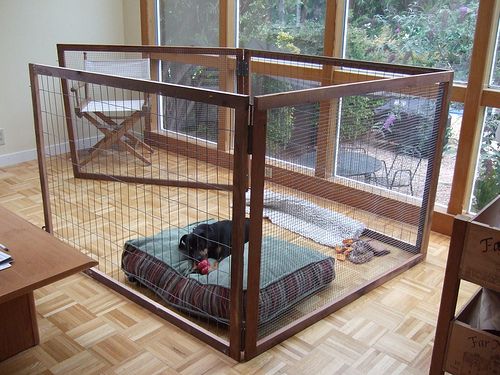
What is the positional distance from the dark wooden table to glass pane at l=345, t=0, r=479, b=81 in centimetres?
220

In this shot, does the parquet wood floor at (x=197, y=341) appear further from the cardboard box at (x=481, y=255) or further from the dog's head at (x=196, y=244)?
the cardboard box at (x=481, y=255)

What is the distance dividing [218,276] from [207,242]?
0.94 ft

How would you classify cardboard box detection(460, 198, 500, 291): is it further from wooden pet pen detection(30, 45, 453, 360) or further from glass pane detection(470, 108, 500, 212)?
glass pane detection(470, 108, 500, 212)

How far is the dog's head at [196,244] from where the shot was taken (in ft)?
8.00

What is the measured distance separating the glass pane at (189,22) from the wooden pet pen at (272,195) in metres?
0.86

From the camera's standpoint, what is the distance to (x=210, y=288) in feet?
7.09

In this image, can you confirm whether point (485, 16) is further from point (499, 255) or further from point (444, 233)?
point (499, 255)

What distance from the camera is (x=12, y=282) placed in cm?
165

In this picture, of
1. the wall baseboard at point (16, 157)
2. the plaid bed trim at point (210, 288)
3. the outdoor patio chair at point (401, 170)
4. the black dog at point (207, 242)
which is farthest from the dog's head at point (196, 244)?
the wall baseboard at point (16, 157)

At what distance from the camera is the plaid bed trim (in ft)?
7.00

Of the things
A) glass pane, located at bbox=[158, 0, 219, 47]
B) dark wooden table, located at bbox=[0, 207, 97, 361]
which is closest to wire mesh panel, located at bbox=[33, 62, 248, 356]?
dark wooden table, located at bbox=[0, 207, 97, 361]

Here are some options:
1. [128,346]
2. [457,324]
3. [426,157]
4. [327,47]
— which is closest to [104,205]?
[128,346]

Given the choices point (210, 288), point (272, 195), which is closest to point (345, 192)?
point (272, 195)

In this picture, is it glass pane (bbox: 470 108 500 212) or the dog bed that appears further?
glass pane (bbox: 470 108 500 212)
